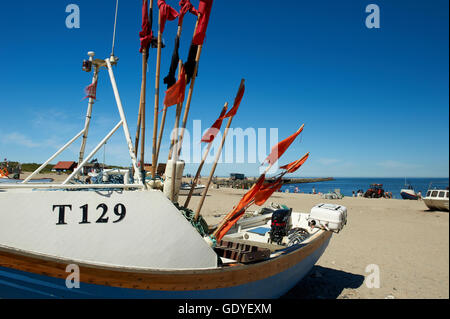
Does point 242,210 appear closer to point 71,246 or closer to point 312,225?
point 71,246

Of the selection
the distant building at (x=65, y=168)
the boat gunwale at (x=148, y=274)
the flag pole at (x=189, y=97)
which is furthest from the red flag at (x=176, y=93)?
the distant building at (x=65, y=168)

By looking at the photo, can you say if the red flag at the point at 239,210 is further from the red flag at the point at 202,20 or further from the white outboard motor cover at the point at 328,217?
the white outboard motor cover at the point at 328,217

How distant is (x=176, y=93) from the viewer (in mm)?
3822

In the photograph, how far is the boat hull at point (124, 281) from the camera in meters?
2.80

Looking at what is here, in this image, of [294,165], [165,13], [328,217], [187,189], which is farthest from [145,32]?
[187,189]

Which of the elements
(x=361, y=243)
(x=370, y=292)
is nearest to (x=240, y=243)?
(x=370, y=292)

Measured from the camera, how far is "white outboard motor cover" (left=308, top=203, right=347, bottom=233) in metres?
6.81

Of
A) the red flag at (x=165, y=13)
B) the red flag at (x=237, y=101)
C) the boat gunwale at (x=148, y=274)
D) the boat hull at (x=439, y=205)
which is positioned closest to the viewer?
the boat gunwale at (x=148, y=274)

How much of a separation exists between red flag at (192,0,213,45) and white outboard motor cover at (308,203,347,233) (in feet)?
17.4

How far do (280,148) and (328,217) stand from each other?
11.0 feet

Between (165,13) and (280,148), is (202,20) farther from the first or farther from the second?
(280,148)

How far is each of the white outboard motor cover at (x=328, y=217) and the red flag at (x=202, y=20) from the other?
5.29m

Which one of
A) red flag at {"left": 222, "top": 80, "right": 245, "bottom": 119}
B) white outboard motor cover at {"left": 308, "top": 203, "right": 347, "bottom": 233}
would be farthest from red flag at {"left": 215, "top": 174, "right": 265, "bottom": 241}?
white outboard motor cover at {"left": 308, "top": 203, "right": 347, "bottom": 233}
